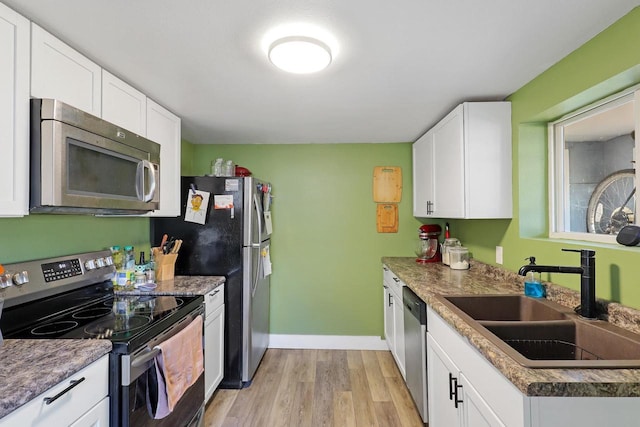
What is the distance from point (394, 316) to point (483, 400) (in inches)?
63.2

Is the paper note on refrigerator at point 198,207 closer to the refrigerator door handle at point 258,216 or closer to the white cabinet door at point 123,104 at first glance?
the refrigerator door handle at point 258,216

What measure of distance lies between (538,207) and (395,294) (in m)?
1.26

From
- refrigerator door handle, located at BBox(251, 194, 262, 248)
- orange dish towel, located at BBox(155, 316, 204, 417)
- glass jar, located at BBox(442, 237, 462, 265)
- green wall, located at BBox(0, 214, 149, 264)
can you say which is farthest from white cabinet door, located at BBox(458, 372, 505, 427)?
Result: green wall, located at BBox(0, 214, 149, 264)

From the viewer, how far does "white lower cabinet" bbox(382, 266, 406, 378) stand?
2.49 m

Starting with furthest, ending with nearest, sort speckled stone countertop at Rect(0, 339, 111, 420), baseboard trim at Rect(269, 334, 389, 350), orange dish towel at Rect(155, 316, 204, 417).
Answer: baseboard trim at Rect(269, 334, 389, 350) < orange dish towel at Rect(155, 316, 204, 417) < speckled stone countertop at Rect(0, 339, 111, 420)

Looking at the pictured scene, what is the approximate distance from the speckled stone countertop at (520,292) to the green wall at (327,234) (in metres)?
0.85

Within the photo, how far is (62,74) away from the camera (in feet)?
4.62

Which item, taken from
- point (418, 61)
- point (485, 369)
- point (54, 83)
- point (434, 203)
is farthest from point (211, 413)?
point (418, 61)

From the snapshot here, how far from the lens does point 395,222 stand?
332cm

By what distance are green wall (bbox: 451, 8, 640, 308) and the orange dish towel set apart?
204 cm

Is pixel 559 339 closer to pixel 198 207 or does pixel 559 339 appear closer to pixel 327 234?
pixel 327 234

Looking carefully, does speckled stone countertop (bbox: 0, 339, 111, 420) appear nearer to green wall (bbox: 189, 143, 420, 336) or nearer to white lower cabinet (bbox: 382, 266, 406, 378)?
white lower cabinet (bbox: 382, 266, 406, 378)

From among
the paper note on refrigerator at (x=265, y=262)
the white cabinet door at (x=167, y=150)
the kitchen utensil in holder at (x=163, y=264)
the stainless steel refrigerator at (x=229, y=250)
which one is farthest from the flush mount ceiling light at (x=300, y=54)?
the paper note on refrigerator at (x=265, y=262)

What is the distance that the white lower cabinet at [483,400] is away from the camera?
890mm
